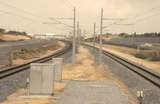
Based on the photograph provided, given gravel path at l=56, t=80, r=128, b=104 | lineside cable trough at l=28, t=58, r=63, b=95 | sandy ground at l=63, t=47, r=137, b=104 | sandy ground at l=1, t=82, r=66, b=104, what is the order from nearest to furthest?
sandy ground at l=1, t=82, r=66, b=104 → gravel path at l=56, t=80, r=128, b=104 → lineside cable trough at l=28, t=58, r=63, b=95 → sandy ground at l=63, t=47, r=137, b=104

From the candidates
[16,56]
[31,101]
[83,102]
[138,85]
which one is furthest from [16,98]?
[16,56]

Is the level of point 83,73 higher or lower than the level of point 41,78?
lower

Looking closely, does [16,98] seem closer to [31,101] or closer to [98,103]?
[31,101]

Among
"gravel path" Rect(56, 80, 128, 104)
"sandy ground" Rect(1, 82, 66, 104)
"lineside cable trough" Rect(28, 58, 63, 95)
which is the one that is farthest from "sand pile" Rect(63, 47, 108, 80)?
"sandy ground" Rect(1, 82, 66, 104)

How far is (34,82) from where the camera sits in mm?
18797

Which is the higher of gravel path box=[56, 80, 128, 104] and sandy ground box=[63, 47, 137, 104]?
gravel path box=[56, 80, 128, 104]

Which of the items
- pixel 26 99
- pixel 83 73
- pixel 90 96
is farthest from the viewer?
pixel 83 73

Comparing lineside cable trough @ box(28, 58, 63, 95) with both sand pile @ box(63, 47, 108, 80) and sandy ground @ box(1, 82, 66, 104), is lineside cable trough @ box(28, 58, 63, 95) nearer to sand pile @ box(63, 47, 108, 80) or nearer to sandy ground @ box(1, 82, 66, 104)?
sandy ground @ box(1, 82, 66, 104)

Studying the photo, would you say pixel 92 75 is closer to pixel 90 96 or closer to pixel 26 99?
pixel 90 96

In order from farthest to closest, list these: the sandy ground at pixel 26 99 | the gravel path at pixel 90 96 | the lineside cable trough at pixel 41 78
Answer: the lineside cable trough at pixel 41 78
the gravel path at pixel 90 96
the sandy ground at pixel 26 99

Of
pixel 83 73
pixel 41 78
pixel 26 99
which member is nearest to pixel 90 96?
pixel 41 78

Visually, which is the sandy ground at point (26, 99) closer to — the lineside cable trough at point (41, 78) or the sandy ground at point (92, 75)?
the lineside cable trough at point (41, 78)

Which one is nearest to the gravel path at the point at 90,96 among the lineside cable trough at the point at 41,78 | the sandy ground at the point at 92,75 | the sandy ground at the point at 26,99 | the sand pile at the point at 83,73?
the sandy ground at the point at 26,99

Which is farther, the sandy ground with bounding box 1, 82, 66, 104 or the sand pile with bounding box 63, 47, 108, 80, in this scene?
the sand pile with bounding box 63, 47, 108, 80
